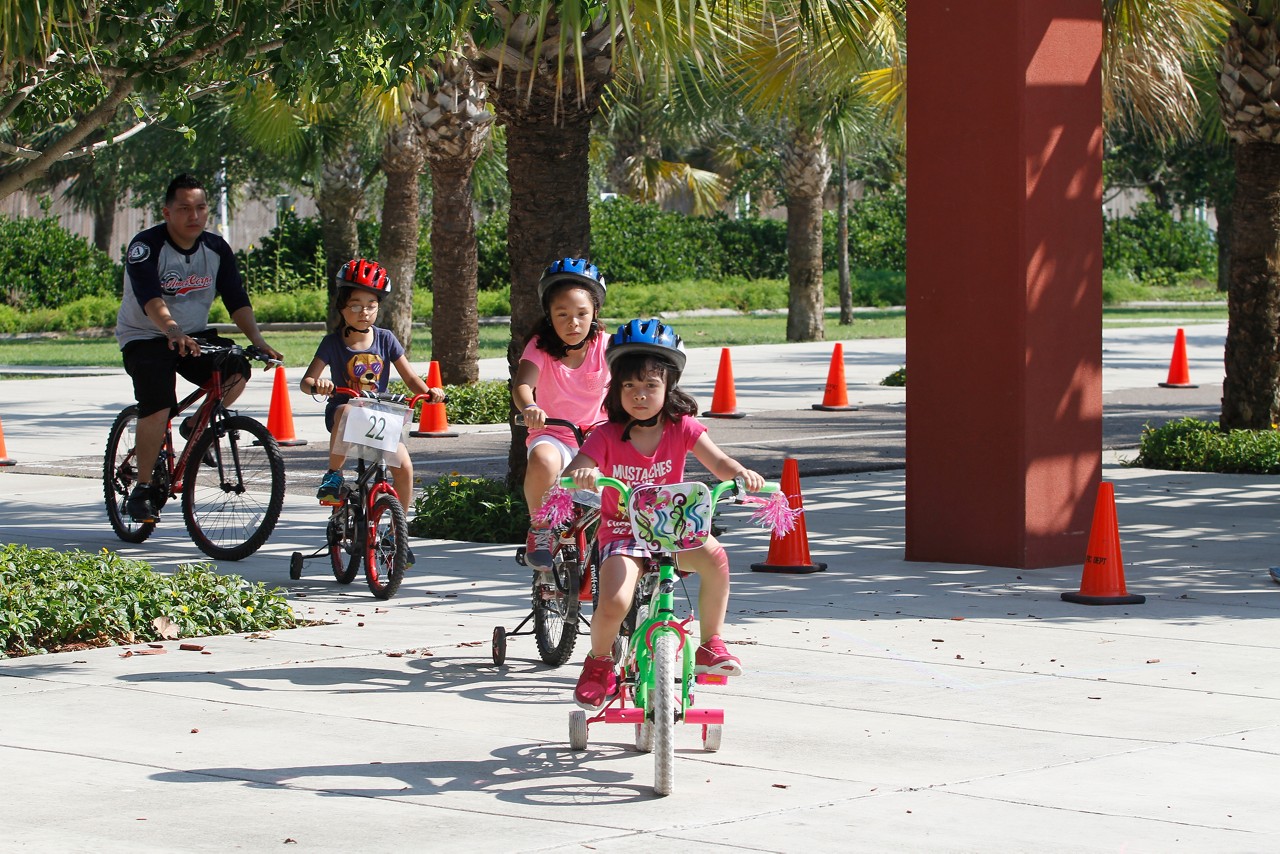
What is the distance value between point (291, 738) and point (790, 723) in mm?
1715

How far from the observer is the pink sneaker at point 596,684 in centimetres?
574

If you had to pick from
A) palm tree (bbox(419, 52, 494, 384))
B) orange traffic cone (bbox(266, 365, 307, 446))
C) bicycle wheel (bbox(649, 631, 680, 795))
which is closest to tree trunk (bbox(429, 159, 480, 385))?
palm tree (bbox(419, 52, 494, 384))

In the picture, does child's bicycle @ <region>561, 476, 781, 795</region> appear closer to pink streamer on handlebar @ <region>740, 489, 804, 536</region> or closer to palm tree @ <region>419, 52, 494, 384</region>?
pink streamer on handlebar @ <region>740, 489, 804, 536</region>

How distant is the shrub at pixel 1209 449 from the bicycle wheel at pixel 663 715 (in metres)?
10.0

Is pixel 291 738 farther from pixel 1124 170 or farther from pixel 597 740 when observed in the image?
pixel 1124 170

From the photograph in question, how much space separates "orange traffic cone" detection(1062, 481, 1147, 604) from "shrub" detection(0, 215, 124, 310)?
33.7 m

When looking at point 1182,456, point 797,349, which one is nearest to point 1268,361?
point 1182,456

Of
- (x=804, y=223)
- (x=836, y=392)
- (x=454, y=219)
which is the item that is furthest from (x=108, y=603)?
(x=804, y=223)

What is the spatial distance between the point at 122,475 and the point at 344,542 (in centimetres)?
196

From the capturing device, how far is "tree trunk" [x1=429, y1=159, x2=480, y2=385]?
20.4 m

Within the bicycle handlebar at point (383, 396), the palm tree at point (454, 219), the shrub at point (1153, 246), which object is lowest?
the bicycle handlebar at point (383, 396)

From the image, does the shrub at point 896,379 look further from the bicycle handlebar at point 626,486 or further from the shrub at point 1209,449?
the bicycle handlebar at point 626,486

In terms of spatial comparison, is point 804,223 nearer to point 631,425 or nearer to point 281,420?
point 281,420

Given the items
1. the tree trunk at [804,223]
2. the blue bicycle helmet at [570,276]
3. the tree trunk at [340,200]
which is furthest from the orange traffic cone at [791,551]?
the tree trunk at [804,223]
